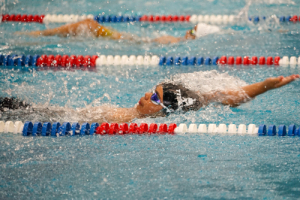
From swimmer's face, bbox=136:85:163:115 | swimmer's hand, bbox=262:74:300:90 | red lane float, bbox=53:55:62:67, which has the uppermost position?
swimmer's hand, bbox=262:74:300:90

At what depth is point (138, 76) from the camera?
497cm

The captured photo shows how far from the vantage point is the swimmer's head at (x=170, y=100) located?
11.2 feet

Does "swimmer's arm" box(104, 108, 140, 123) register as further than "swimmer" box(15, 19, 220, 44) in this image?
No

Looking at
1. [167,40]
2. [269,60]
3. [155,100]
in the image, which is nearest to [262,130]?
[155,100]

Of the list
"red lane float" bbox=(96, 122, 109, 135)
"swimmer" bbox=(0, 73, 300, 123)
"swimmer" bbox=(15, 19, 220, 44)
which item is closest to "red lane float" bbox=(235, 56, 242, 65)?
"swimmer" bbox=(15, 19, 220, 44)

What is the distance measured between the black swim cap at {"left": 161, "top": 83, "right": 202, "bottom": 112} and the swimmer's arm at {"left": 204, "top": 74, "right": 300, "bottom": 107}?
0.20 m

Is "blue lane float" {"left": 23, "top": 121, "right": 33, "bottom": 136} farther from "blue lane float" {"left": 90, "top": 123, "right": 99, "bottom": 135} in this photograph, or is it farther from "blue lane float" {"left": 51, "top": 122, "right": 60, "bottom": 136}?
"blue lane float" {"left": 90, "top": 123, "right": 99, "bottom": 135}

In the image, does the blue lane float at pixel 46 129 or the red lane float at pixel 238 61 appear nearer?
the blue lane float at pixel 46 129

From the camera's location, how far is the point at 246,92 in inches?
129

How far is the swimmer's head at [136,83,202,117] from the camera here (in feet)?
11.2

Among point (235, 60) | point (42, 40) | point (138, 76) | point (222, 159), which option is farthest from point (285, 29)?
point (222, 159)

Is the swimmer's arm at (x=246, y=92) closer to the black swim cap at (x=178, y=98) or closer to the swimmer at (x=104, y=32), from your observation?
the black swim cap at (x=178, y=98)

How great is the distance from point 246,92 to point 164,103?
26.4 inches

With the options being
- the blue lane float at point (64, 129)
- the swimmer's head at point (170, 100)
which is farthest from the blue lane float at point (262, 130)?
the blue lane float at point (64, 129)
